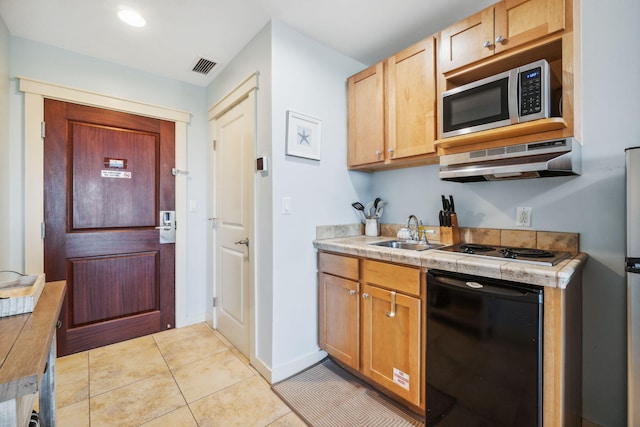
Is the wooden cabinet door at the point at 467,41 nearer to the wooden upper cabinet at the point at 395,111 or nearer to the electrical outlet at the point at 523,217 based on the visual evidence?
the wooden upper cabinet at the point at 395,111

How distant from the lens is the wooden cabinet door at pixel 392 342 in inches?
60.1

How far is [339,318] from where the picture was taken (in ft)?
6.47

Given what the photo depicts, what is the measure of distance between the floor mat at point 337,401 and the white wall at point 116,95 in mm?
1539

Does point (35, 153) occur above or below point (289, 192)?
above

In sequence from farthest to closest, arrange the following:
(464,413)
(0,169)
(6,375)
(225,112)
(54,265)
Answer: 1. (225,112)
2. (54,265)
3. (0,169)
4. (464,413)
5. (6,375)

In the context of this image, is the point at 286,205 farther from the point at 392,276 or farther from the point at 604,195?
the point at 604,195

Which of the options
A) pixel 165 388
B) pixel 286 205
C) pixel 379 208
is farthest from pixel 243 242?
pixel 379 208

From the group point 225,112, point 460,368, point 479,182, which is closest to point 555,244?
point 479,182

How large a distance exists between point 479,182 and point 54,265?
3288 millimetres

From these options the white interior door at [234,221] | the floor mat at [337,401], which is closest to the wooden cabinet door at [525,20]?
the white interior door at [234,221]

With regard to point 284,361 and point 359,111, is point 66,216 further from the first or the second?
point 359,111

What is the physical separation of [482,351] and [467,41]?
1.70 m

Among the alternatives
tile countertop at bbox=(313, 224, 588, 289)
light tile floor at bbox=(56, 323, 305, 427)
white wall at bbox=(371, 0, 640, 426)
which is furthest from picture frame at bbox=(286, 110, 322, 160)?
light tile floor at bbox=(56, 323, 305, 427)

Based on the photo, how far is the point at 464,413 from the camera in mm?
1305
